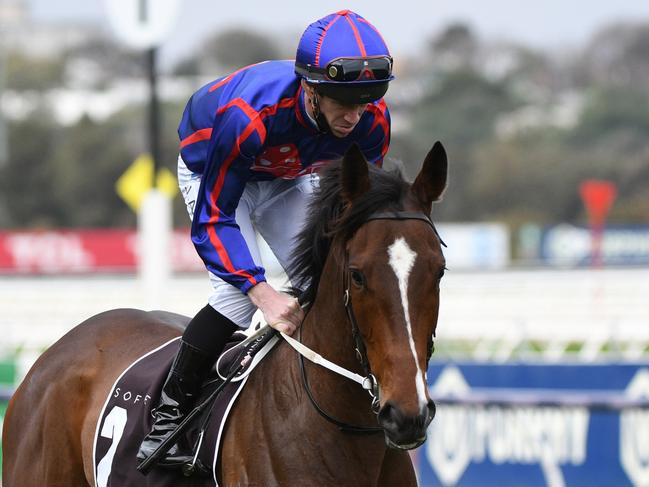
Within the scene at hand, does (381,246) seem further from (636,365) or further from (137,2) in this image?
(137,2)

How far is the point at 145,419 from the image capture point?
4.49m

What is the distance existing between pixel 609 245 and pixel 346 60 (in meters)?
37.0

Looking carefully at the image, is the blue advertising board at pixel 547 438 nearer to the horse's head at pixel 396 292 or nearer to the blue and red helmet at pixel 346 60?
the blue and red helmet at pixel 346 60

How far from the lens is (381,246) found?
11.5ft

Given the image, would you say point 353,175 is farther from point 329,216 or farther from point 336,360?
point 336,360

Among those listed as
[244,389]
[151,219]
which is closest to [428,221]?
[244,389]

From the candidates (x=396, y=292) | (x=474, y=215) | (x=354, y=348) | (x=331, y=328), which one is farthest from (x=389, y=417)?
(x=474, y=215)

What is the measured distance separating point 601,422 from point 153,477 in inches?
192

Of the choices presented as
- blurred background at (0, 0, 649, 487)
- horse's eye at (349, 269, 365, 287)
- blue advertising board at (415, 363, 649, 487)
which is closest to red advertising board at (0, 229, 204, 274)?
blurred background at (0, 0, 649, 487)

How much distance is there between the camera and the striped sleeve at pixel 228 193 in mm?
4027

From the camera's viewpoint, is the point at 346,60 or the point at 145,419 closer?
the point at 346,60

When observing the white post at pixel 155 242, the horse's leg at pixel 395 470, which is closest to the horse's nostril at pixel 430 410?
the horse's leg at pixel 395 470

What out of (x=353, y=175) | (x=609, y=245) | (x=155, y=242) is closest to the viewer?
(x=353, y=175)

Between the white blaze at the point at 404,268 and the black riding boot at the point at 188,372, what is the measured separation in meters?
1.02
